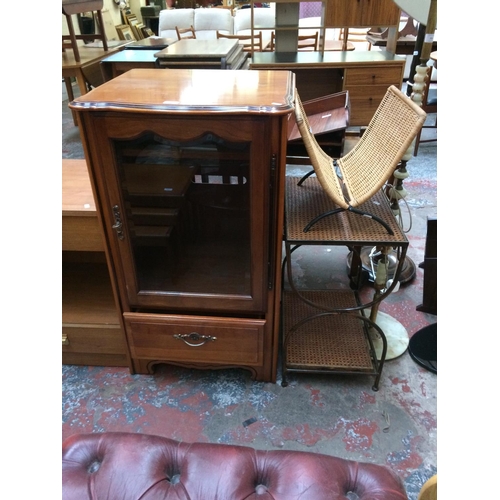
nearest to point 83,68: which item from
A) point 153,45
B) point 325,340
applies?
point 153,45

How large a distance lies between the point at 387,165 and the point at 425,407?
32.3 inches

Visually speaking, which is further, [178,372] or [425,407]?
[178,372]

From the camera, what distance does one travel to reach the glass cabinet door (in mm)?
927

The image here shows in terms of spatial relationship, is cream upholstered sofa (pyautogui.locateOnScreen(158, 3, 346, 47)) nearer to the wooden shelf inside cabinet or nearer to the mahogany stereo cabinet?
the wooden shelf inside cabinet

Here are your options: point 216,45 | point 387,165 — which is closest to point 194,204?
point 387,165

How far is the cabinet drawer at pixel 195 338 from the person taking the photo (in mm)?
1185

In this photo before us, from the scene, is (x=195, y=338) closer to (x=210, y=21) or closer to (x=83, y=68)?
(x=83, y=68)

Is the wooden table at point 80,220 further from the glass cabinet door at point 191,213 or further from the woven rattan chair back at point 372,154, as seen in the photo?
the woven rattan chair back at point 372,154

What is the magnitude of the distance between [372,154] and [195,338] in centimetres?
79

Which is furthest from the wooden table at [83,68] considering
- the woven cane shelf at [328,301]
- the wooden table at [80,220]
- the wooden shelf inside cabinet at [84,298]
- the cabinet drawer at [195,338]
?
the cabinet drawer at [195,338]

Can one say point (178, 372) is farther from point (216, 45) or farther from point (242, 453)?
point (216, 45)

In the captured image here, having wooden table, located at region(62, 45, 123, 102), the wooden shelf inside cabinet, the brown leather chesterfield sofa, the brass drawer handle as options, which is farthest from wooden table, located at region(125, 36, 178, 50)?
the brown leather chesterfield sofa

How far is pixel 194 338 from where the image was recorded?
4.03 ft

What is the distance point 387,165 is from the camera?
102 centimetres
